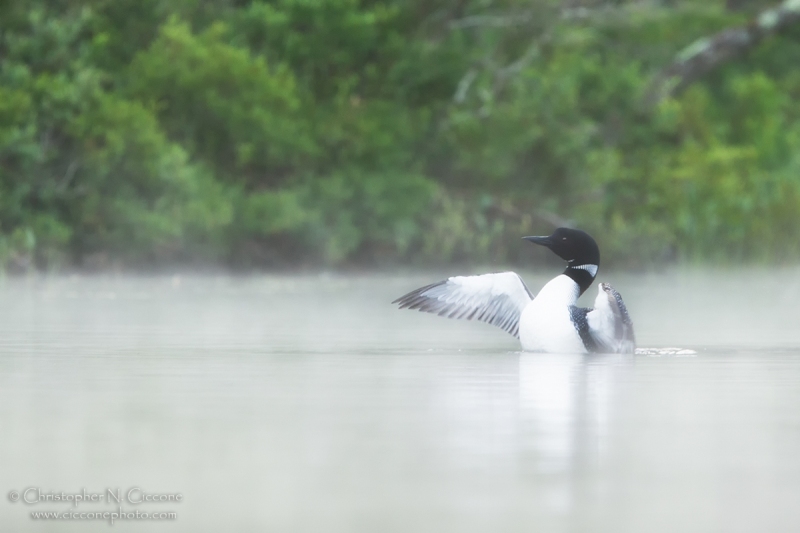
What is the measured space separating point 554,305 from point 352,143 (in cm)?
1846

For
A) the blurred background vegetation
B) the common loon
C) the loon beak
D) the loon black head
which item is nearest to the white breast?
the common loon

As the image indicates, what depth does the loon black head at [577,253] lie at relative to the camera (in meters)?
10.9

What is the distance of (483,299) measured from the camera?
1143 cm

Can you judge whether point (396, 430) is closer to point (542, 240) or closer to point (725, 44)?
point (542, 240)

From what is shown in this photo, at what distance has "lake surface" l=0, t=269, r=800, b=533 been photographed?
15.4ft

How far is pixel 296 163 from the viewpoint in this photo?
28219 mm

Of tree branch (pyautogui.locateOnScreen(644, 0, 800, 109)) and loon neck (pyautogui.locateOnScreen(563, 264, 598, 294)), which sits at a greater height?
tree branch (pyautogui.locateOnScreen(644, 0, 800, 109))

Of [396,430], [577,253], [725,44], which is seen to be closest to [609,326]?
[577,253]

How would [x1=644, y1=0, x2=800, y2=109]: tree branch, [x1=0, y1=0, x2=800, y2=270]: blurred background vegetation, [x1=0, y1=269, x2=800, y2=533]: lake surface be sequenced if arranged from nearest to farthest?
[x1=0, y1=269, x2=800, y2=533]: lake surface, [x1=0, y1=0, x2=800, y2=270]: blurred background vegetation, [x1=644, y1=0, x2=800, y2=109]: tree branch

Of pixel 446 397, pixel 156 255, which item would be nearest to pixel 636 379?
pixel 446 397

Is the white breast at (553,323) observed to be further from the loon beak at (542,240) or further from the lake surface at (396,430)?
the loon beak at (542,240)

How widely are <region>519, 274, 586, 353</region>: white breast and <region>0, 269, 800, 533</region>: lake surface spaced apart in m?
0.18

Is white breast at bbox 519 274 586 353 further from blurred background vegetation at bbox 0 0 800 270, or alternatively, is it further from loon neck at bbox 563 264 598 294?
blurred background vegetation at bbox 0 0 800 270

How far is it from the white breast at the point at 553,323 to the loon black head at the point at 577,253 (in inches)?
10.9
